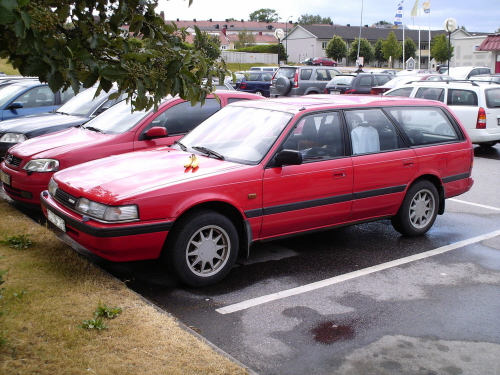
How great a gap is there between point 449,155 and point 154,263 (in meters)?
3.78

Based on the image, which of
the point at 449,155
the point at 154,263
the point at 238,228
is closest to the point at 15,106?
the point at 154,263

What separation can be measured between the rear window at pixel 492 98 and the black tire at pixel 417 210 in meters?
7.78

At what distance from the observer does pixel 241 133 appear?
244 inches

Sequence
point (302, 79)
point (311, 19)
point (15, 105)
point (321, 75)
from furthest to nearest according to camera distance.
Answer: point (311, 19) < point (321, 75) < point (302, 79) < point (15, 105)

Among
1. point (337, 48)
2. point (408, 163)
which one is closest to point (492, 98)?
point (408, 163)

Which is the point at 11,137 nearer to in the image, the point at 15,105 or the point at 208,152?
the point at 15,105

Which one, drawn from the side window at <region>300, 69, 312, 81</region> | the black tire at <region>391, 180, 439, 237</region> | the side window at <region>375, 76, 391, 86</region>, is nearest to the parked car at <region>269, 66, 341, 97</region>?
the side window at <region>300, 69, 312, 81</region>

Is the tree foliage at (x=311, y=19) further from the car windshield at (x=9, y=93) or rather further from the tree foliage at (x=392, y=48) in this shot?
the car windshield at (x=9, y=93)

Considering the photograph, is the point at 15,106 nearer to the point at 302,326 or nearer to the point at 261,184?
the point at 261,184

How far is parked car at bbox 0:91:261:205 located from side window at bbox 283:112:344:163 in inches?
60.5

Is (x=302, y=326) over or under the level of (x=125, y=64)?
under

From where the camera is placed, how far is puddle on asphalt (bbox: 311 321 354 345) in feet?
14.6

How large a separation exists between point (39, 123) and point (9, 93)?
10.6 feet

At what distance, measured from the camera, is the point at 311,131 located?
242 inches
